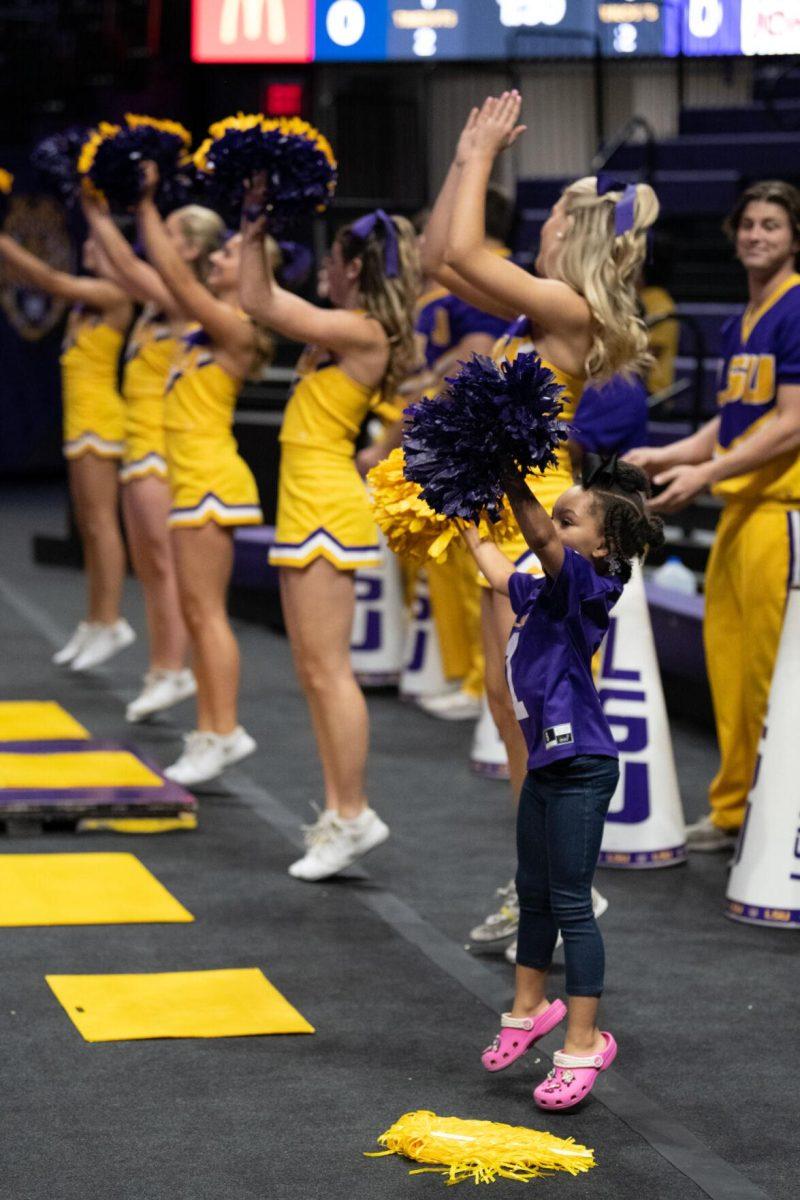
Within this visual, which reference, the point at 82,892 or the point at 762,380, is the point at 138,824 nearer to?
the point at 82,892

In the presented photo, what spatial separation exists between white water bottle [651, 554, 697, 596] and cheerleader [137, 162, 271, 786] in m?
2.54

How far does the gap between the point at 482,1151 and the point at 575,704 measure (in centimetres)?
81

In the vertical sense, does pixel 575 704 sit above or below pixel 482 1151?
above

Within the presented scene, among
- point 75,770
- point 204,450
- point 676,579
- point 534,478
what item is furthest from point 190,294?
point 676,579

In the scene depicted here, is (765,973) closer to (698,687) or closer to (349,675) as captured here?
(349,675)

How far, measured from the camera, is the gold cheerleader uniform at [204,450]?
5852 mm

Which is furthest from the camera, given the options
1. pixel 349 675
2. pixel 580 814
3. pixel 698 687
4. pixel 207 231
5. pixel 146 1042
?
pixel 698 687

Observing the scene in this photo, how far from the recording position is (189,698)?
7707 millimetres

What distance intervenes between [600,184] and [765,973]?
182 centimetres

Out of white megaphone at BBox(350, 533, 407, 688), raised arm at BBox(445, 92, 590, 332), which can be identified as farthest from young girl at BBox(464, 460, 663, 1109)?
white megaphone at BBox(350, 533, 407, 688)

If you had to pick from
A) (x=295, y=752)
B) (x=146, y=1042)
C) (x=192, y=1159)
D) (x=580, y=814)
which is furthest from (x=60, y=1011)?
(x=295, y=752)

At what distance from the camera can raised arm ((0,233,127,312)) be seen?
301 inches

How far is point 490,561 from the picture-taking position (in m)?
3.55

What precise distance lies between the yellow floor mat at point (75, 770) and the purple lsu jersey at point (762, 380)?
6.37 feet
